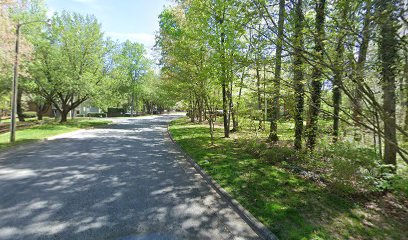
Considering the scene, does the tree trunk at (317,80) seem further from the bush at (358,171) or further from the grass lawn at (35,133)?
the grass lawn at (35,133)

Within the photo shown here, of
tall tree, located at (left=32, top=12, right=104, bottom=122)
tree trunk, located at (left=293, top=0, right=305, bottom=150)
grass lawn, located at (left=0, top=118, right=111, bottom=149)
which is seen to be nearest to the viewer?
tree trunk, located at (left=293, top=0, right=305, bottom=150)

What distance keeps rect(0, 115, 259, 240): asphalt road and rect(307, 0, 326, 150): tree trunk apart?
3.05 meters

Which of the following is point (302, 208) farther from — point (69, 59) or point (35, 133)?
point (69, 59)

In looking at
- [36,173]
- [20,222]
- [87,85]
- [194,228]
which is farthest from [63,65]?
[194,228]

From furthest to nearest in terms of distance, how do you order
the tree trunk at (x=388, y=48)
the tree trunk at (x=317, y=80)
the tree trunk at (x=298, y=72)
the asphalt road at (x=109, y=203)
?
1. the tree trunk at (x=298, y=72)
2. the tree trunk at (x=317, y=80)
3. the asphalt road at (x=109, y=203)
4. the tree trunk at (x=388, y=48)

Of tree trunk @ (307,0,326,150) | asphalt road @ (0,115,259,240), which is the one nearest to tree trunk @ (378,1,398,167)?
tree trunk @ (307,0,326,150)

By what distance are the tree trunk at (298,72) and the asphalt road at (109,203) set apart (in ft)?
11.2

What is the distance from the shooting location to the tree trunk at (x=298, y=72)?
4.99 meters

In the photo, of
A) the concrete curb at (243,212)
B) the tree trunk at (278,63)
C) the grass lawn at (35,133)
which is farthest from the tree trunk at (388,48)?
the grass lawn at (35,133)

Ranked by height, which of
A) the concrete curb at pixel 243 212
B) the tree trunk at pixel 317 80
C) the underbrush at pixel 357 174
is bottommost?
the concrete curb at pixel 243 212

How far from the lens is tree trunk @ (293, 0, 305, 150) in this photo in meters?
4.99

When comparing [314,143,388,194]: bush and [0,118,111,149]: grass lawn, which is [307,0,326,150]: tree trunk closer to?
[314,143,388,194]: bush

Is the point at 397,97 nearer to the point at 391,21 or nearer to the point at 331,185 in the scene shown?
the point at 391,21

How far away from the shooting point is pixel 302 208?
487 cm
